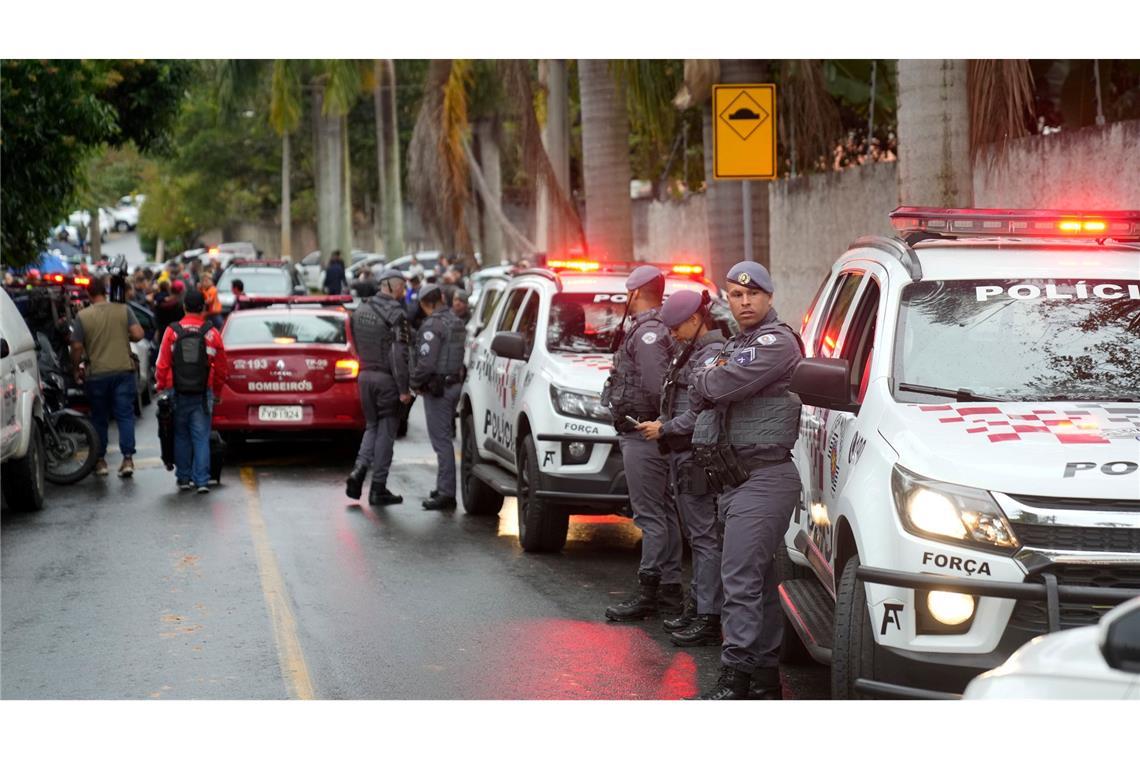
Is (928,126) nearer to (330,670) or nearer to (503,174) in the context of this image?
(330,670)

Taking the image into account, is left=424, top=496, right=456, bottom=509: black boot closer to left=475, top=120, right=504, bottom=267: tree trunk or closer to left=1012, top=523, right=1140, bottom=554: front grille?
left=1012, top=523, right=1140, bottom=554: front grille

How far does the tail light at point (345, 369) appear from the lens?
1644cm

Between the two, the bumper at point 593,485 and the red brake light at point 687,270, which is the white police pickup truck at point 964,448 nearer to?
the bumper at point 593,485

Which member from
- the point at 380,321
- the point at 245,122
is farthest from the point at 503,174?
the point at 380,321

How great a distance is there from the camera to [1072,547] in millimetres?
5684

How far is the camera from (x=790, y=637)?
8141 millimetres

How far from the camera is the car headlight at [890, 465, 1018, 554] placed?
227 inches

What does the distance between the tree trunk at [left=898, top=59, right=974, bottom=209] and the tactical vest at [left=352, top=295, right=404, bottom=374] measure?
4.49 meters

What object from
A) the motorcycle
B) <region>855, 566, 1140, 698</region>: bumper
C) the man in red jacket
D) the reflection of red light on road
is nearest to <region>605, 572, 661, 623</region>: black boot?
the reflection of red light on road

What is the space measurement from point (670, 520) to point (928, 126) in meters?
4.05

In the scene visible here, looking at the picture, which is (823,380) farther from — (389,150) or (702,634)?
(389,150)

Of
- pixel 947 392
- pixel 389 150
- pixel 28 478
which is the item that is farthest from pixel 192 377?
pixel 389 150

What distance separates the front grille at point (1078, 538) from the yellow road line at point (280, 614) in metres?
3.38

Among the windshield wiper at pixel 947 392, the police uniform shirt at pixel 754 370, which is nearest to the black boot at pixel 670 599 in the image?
the police uniform shirt at pixel 754 370
